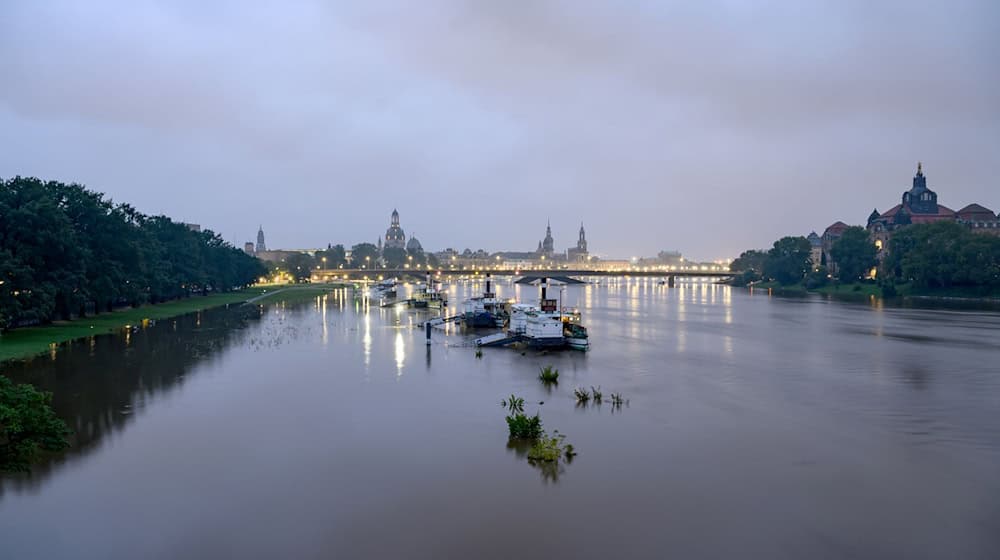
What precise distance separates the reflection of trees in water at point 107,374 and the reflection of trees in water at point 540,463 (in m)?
18.6

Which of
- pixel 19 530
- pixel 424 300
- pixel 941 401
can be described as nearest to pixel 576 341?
pixel 941 401

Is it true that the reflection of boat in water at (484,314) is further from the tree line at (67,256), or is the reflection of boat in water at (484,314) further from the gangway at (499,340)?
the tree line at (67,256)

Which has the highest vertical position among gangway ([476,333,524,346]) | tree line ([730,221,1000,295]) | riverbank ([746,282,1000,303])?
tree line ([730,221,1000,295])

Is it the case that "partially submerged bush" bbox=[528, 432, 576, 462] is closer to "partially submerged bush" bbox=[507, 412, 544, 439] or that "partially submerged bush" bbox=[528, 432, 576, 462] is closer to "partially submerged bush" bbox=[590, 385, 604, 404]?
"partially submerged bush" bbox=[507, 412, 544, 439]

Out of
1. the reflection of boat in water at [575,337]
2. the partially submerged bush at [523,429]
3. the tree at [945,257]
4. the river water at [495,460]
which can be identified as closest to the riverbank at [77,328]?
the river water at [495,460]

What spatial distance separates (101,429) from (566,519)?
2405 centimetres

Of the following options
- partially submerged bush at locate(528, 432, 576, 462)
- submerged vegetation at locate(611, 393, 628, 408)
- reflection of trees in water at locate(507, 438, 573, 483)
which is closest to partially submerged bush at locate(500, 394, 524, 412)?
reflection of trees in water at locate(507, 438, 573, 483)

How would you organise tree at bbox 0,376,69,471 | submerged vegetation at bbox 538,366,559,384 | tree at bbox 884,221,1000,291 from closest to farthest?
tree at bbox 0,376,69,471 < submerged vegetation at bbox 538,366,559,384 < tree at bbox 884,221,1000,291

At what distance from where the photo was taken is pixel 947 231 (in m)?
150

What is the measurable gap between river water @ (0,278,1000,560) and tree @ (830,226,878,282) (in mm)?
128123

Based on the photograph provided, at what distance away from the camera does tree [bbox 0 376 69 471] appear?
1004 inches

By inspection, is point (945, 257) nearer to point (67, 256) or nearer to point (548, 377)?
point (548, 377)

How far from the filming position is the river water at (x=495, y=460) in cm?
2142

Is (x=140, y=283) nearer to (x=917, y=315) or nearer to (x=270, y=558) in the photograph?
(x=270, y=558)
